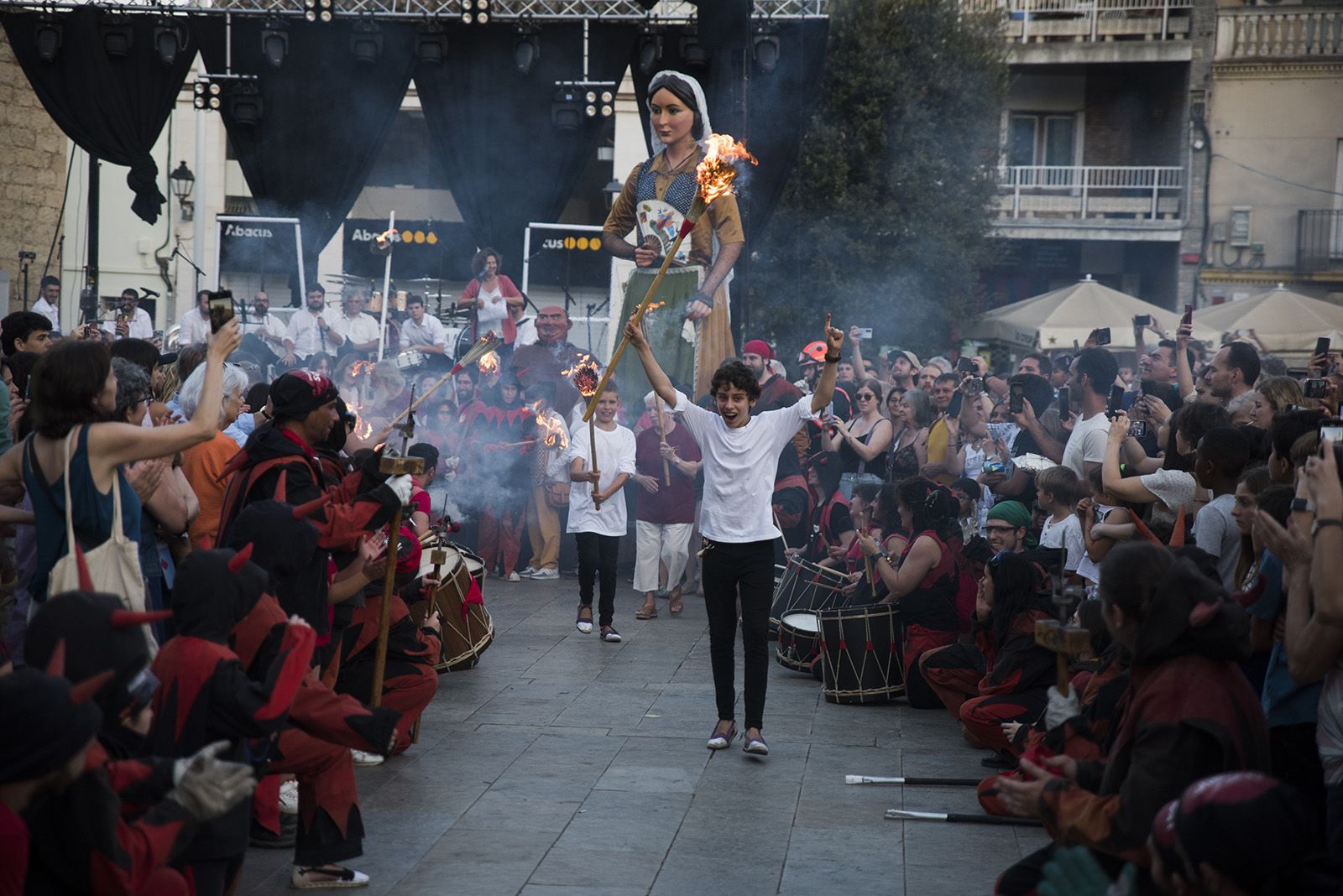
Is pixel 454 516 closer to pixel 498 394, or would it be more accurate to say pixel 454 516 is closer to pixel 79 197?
pixel 498 394

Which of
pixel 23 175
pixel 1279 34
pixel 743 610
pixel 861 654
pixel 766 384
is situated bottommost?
pixel 861 654

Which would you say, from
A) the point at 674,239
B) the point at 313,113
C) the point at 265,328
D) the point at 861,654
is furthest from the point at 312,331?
the point at 861,654

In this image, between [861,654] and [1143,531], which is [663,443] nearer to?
[861,654]

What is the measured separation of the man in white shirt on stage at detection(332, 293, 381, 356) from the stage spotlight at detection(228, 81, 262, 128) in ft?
8.79

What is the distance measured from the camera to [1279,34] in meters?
27.1

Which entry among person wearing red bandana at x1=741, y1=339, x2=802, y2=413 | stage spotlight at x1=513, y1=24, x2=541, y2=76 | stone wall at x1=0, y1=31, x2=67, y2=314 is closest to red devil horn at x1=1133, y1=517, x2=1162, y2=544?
person wearing red bandana at x1=741, y1=339, x2=802, y2=413

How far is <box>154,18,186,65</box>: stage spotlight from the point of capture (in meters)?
15.2

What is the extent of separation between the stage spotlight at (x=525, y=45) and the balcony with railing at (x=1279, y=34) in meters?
17.6

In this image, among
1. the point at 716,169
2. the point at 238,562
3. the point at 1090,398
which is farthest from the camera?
the point at 1090,398

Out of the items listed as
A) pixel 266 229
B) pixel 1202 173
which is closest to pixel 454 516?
pixel 266 229

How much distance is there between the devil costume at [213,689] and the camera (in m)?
3.99

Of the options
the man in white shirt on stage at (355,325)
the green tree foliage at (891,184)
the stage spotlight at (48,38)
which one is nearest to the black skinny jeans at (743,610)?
the man in white shirt on stage at (355,325)

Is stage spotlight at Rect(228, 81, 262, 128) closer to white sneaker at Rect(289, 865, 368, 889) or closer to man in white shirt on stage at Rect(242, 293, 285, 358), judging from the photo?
man in white shirt on stage at Rect(242, 293, 285, 358)

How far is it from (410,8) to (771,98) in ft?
13.7
